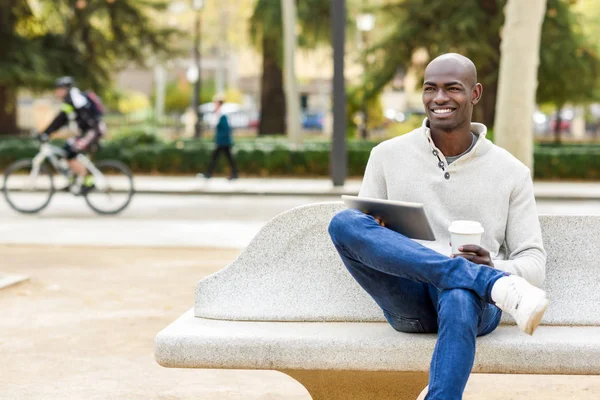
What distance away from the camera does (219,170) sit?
24016mm

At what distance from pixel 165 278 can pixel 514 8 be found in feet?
32.2

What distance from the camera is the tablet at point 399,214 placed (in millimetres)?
3703

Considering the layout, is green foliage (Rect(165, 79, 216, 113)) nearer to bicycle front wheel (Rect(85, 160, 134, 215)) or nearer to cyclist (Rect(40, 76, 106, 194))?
bicycle front wheel (Rect(85, 160, 134, 215))

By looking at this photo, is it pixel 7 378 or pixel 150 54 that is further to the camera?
pixel 150 54

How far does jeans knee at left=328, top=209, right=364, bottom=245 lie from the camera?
12.4 ft

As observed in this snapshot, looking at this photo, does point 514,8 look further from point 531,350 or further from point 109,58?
point 109,58

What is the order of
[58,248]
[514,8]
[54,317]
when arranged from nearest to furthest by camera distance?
[54,317]
[58,248]
[514,8]

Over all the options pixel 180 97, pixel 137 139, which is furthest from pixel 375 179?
pixel 180 97

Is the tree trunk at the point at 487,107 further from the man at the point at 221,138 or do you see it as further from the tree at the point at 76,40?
the tree at the point at 76,40

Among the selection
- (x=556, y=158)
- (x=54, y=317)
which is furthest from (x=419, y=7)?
A: (x=54, y=317)

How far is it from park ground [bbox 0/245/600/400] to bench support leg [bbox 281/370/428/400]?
0.73 metres

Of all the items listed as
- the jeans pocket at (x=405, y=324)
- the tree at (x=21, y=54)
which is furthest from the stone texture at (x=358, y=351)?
the tree at (x=21, y=54)

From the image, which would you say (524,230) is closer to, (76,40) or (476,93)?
(476,93)

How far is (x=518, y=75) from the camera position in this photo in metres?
17.6
